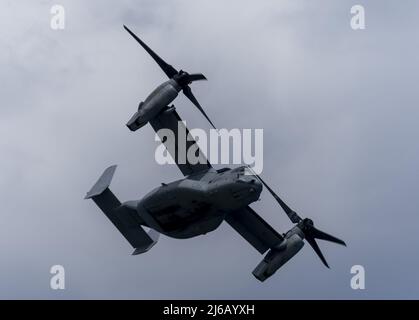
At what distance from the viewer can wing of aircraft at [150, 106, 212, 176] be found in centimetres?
4222

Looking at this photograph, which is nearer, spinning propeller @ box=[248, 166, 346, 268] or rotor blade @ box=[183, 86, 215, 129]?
rotor blade @ box=[183, 86, 215, 129]

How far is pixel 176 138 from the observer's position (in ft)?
141

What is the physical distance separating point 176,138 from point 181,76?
3.59m

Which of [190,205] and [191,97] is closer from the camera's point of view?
[190,205]

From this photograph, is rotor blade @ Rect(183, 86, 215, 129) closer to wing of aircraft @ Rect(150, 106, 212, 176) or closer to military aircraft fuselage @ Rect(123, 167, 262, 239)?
wing of aircraft @ Rect(150, 106, 212, 176)

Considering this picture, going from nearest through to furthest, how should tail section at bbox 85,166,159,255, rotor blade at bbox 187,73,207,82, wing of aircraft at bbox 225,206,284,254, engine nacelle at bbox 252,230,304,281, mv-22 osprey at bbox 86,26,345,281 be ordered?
mv-22 osprey at bbox 86,26,345,281, rotor blade at bbox 187,73,207,82, tail section at bbox 85,166,159,255, engine nacelle at bbox 252,230,304,281, wing of aircraft at bbox 225,206,284,254

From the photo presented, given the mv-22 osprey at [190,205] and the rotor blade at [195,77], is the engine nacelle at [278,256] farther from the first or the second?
the rotor blade at [195,77]

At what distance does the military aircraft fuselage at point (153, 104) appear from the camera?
133 ft

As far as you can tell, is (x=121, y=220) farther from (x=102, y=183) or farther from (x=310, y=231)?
(x=310, y=231)

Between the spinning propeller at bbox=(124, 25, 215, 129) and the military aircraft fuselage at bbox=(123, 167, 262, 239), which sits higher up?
the spinning propeller at bbox=(124, 25, 215, 129)

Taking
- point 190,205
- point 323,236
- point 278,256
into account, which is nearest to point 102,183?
point 190,205

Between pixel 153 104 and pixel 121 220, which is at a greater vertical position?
pixel 153 104

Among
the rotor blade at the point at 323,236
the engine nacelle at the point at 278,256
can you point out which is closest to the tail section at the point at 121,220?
the engine nacelle at the point at 278,256

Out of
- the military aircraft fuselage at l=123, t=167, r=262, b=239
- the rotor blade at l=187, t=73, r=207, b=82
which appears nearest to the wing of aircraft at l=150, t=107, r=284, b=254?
the military aircraft fuselage at l=123, t=167, r=262, b=239
